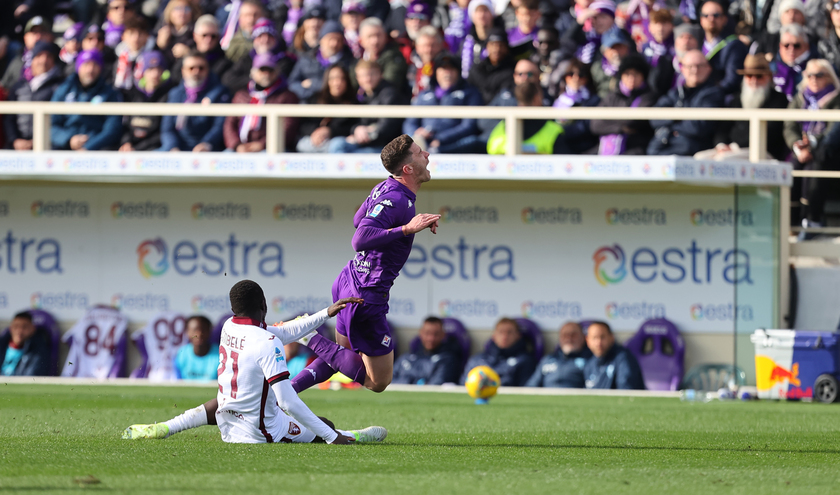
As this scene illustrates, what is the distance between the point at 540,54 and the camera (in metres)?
15.2

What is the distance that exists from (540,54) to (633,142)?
1961 millimetres

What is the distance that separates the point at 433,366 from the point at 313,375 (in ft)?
23.2

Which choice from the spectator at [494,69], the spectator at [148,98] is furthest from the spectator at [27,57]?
the spectator at [494,69]

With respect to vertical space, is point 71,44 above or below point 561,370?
above

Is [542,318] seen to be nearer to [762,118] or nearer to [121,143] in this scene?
[762,118]

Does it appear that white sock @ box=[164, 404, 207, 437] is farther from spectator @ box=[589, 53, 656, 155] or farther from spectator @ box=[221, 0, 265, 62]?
spectator @ box=[221, 0, 265, 62]

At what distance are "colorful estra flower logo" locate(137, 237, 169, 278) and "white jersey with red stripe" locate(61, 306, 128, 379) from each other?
67cm

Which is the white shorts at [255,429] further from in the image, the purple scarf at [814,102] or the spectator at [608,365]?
the purple scarf at [814,102]

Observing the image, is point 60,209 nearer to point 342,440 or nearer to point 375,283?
point 375,283

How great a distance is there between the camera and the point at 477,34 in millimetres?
15445

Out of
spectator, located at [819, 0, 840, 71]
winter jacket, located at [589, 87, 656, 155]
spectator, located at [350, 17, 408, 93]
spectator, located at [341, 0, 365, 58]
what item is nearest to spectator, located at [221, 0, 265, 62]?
spectator, located at [341, 0, 365, 58]

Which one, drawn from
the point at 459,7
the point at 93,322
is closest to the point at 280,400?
the point at 93,322

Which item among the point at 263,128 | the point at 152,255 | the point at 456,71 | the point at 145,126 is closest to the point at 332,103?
the point at 263,128

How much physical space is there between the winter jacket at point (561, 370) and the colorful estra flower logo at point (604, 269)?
1.02 meters
